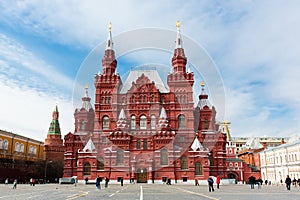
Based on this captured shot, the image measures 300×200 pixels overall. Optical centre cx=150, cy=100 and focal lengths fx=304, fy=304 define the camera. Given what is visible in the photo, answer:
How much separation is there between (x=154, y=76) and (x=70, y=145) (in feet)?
77.5

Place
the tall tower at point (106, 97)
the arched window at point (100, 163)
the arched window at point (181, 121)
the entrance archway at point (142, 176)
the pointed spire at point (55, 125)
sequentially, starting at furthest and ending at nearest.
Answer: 1. the pointed spire at point (55, 125)
2. the tall tower at point (106, 97)
3. the arched window at point (181, 121)
4. the arched window at point (100, 163)
5. the entrance archway at point (142, 176)

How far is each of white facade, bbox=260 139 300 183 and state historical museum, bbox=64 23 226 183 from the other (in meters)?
14.2

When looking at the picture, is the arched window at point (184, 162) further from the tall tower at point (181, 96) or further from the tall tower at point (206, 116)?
the tall tower at point (206, 116)

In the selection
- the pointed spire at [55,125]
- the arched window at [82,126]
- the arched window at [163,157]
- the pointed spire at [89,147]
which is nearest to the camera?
the arched window at [163,157]

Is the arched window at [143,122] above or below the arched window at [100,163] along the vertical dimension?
above

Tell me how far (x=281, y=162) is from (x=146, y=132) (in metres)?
32.4

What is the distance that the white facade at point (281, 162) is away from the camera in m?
61.1

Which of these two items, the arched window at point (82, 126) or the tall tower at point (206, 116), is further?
the arched window at point (82, 126)

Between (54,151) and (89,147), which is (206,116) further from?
(54,151)

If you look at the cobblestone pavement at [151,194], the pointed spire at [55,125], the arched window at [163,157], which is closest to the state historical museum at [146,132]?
the arched window at [163,157]

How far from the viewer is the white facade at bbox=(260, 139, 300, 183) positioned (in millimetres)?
61094

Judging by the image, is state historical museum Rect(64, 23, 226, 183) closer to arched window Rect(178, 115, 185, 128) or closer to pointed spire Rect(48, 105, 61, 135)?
arched window Rect(178, 115, 185, 128)

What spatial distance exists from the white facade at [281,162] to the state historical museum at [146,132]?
1422 centimetres

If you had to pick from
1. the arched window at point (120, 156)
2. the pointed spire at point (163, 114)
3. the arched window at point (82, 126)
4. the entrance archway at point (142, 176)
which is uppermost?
the pointed spire at point (163, 114)
